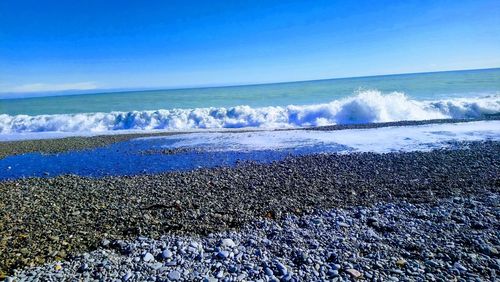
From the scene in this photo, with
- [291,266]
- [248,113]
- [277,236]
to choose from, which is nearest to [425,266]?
[291,266]

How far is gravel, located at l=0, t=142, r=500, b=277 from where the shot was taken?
5.83m

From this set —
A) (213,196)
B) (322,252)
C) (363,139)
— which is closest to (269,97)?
(363,139)

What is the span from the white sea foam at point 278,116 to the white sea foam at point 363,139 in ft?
19.0

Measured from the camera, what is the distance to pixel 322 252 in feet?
16.5

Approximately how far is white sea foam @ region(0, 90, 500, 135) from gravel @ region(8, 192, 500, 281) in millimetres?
18447

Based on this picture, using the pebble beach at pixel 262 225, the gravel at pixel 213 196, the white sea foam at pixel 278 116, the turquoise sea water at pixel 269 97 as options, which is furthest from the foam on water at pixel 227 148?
the turquoise sea water at pixel 269 97

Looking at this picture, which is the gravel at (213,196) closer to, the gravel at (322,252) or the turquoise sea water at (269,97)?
the gravel at (322,252)

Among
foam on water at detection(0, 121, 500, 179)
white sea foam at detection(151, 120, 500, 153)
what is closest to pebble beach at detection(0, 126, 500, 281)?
foam on water at detection(0, 121, 500, 179)

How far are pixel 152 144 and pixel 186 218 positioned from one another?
443 inches

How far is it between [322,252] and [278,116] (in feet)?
73.4

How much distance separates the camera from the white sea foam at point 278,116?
2439 centimetres

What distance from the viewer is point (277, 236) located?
18.5ft

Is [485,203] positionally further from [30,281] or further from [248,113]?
[248,113]

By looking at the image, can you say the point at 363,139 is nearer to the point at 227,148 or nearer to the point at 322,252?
the point at 227,148
